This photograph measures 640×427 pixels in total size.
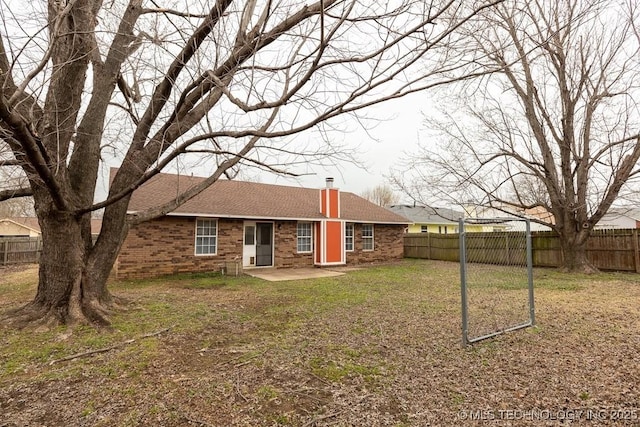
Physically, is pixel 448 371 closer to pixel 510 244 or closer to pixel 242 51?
pixel 510 244

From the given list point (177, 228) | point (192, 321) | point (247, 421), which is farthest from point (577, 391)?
point (177, 228)

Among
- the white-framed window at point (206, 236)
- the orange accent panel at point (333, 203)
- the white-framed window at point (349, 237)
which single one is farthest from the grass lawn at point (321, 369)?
the white-framed window at point (349, 237)

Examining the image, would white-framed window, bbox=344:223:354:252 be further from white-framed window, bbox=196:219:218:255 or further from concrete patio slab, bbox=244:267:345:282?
white-framed window, bbox=196:219:218:255

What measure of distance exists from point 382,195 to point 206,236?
1322 inches

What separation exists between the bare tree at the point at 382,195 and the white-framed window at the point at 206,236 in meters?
32.0

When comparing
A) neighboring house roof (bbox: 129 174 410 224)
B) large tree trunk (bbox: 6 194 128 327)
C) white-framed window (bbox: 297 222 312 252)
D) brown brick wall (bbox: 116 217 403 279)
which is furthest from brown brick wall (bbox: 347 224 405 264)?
large tree trunk (bbox: 6 194 128 327)

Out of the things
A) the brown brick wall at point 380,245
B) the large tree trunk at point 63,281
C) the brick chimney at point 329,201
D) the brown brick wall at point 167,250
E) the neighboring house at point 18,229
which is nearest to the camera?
the large tree trunk at point 63,281

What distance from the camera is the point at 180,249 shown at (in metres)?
12.0

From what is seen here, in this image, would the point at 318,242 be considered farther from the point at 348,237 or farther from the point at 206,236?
the point at 206,236

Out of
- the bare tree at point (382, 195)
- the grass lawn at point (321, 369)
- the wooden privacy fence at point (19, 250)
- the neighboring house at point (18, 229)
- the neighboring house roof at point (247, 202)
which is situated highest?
the bare tree at point (382, 195)

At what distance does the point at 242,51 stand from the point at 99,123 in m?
3.43

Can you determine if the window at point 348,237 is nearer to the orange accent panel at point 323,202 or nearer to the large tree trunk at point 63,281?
the orange accent panel at point 323,202

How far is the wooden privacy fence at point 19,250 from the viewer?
49.1 feet

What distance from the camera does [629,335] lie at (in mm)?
5016
